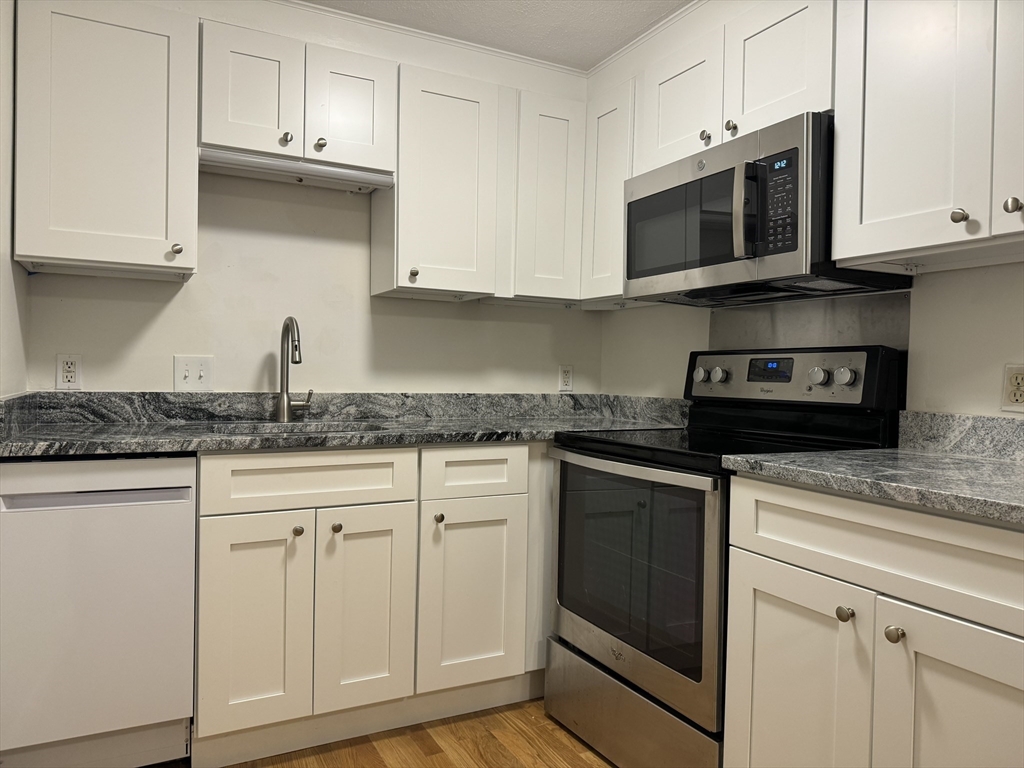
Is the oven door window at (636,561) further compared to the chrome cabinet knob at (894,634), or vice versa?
the oven door window at (636,561)

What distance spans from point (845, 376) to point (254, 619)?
1701 millimetres

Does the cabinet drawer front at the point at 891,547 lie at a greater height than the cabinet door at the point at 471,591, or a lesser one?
greater

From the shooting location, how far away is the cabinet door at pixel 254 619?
1.83 metres

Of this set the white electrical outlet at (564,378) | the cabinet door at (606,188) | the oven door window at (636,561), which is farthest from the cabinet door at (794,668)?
the white electrical outlet at (564,378)

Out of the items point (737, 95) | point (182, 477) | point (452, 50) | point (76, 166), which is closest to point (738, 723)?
point (182, 477)

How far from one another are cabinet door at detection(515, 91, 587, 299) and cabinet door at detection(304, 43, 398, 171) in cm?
50

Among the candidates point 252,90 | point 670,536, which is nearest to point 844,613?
point 670,536

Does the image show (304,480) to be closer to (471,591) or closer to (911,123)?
(471,591)

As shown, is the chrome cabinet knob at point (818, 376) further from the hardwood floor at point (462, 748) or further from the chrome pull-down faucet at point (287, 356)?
the chrome pull-down faucet at point (287, 356)

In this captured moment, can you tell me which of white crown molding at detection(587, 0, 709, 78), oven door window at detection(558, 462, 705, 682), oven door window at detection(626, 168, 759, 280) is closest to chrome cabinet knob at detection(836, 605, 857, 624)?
oven door window at detection(558, 462, 705, 682)

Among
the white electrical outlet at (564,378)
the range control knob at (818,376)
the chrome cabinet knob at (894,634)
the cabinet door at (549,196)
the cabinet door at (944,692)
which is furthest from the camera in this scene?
the white electrical outlet at (564,378)

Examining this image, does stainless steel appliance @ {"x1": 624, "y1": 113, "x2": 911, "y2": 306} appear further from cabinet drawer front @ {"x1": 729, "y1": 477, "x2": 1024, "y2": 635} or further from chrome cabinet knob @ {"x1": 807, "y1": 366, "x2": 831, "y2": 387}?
cabinet drawer front @ {"x1": 729, "y1": 477, "x2": 1024, "y2": 635}

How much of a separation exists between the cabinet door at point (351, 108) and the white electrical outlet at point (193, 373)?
76 centimetres

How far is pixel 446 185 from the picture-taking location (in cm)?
242
